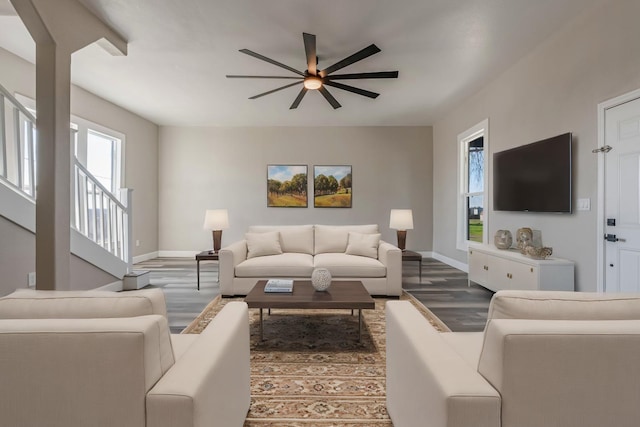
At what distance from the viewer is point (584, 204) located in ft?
10.0

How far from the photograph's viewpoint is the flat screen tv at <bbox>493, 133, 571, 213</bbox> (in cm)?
327

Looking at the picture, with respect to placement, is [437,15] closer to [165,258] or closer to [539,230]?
[539,230]

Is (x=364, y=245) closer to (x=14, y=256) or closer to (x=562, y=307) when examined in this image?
(x=562, y=307)

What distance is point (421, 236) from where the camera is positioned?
7.08 m

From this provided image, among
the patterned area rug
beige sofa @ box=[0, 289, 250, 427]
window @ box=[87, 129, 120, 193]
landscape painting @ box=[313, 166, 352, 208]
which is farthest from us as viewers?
landscape painting @ box=[313, 166, 352, 208]

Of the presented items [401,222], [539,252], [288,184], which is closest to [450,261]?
[401,222]

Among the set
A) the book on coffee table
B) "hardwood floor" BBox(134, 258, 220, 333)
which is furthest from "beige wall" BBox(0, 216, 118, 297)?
the book on coffee table

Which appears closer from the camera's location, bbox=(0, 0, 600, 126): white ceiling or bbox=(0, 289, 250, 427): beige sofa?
bbox=(0, 289, 250, 427): beige sofa

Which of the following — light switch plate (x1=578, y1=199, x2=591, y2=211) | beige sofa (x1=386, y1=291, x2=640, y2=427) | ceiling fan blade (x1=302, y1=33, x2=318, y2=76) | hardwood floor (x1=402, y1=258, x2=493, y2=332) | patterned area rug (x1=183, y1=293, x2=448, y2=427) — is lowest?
patterned area rug (x1=183, y1=293, x2=448, y2=427)

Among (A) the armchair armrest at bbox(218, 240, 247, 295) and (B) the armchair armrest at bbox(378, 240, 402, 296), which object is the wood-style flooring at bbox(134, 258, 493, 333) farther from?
(B) the armchair armrest at bbox(378, 240, 402, 296)

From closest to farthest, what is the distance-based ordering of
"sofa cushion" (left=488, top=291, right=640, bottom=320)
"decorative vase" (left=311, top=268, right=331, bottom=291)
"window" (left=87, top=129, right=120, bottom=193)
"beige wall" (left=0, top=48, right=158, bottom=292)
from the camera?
"sofa cushion" (left=488, top=291, right=640, bottom=320) < "decorative vase" (left=311, top=268, right=331, bottom=291) < "beige wall" (left=0, top=48, right=158, bottom=292) < "window" (left=87, top=129, right=120, bottom=193)

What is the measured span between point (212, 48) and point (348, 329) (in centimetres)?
328

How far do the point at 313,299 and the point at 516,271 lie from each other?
7.39 ft

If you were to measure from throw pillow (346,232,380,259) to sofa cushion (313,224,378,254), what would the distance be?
0.45 feet
